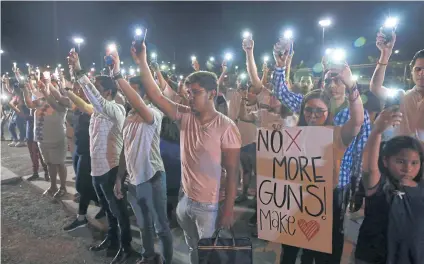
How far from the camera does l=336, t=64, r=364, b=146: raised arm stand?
2.49 metres

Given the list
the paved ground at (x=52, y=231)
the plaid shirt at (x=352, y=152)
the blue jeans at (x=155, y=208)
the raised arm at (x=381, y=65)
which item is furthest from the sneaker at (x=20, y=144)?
the raised arm at (x=381, y=65)

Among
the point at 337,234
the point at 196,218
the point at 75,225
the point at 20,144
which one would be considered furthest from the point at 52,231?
the point at 20,144

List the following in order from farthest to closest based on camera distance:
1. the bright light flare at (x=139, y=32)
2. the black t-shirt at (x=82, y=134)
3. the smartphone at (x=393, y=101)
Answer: the black t-shirt at (x=82, y=134) < the bright light flare at (x=139, y=32) < the smartphone at (x=393, y=101)

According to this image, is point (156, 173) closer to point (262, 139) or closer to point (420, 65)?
point (262, 139)

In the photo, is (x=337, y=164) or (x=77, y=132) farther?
(x=77, y=132)

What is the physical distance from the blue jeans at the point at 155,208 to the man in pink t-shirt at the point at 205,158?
0.51 meters

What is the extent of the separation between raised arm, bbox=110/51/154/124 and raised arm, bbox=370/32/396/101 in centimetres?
212

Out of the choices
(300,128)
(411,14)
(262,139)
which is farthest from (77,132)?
(411,14)

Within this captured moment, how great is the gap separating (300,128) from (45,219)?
4.73 metres

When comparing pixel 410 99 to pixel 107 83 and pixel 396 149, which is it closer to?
pixel 396 149

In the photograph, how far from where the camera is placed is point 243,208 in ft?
A: 18.0

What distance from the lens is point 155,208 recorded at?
3508 mm

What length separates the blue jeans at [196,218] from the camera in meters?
2.95

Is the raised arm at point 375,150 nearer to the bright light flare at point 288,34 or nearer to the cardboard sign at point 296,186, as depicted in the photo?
the cardboard sign at point 296,186
